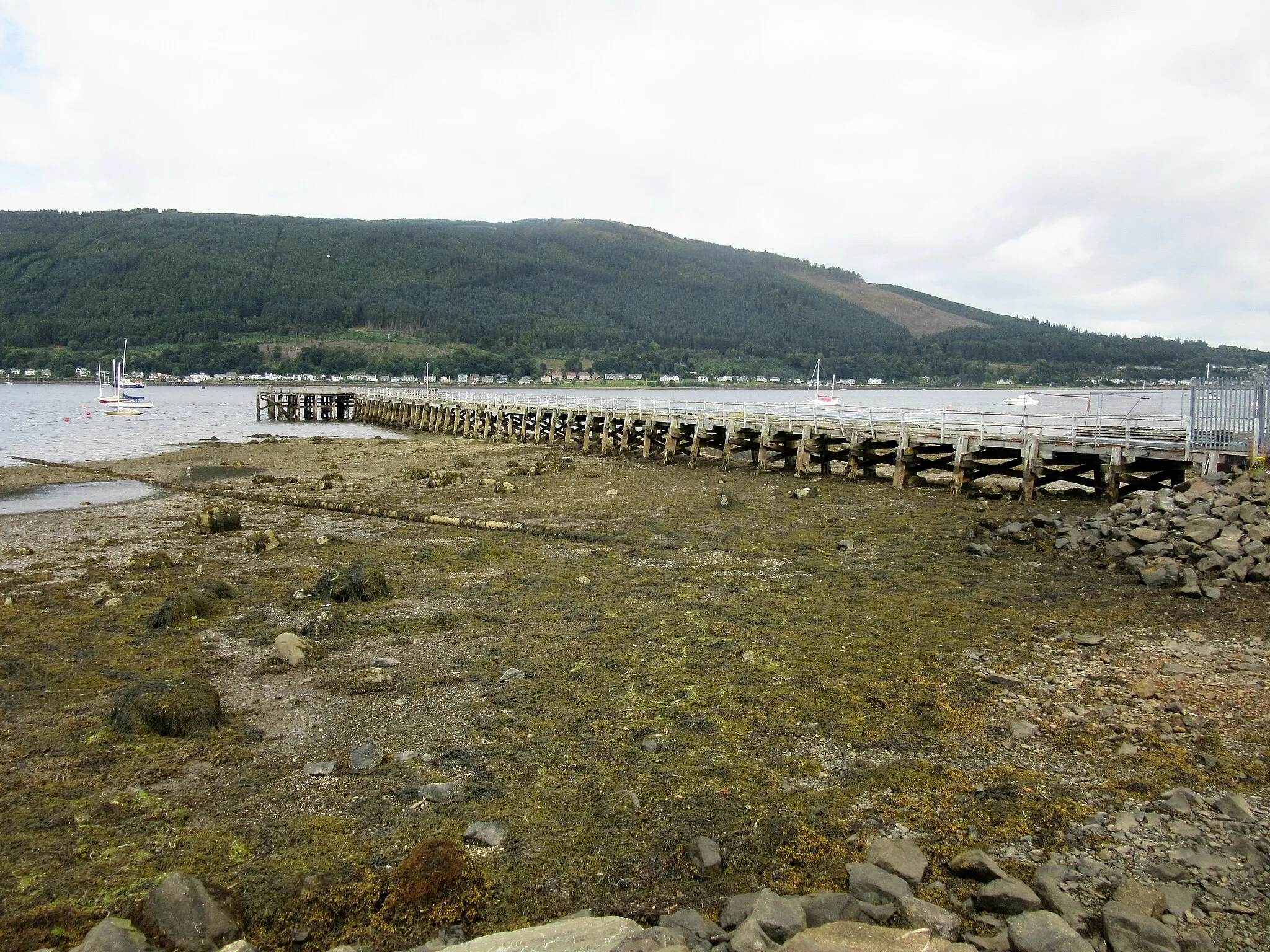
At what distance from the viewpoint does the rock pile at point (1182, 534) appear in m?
12.3

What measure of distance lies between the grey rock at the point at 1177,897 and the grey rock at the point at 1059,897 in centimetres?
39

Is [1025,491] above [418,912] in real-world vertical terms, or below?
above

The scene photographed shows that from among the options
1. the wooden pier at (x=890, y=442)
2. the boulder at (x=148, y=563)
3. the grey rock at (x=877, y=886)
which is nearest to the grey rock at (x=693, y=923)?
the grey rock at (x=877, y=886)

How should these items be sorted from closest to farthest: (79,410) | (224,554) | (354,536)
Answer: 1. (224,554)
2. (354,536)
3. (79,410)

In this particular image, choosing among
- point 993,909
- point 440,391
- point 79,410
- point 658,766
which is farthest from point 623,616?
point 79,410

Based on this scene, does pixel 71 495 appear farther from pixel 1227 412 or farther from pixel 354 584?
pixel 1227 412

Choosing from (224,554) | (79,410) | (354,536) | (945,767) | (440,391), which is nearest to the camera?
(945,767)

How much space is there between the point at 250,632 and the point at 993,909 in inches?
379

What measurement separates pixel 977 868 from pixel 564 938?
8.72 feet

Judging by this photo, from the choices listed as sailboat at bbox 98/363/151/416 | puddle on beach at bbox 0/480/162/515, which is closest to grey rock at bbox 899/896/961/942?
puddle on beach at bbox 0/480/162/515

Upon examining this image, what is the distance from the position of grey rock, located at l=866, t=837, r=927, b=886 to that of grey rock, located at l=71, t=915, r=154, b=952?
4373 millimetres

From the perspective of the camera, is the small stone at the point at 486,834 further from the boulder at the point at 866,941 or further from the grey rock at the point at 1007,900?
the grey rock at the point at 1007,900

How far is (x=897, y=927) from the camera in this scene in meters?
4.52

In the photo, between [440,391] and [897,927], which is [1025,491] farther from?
[440,391]
